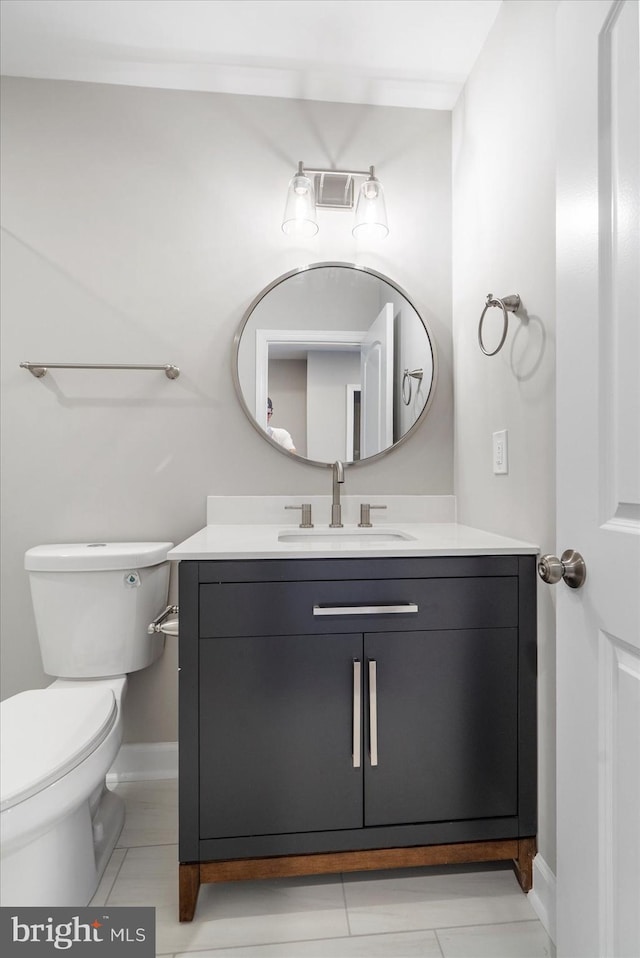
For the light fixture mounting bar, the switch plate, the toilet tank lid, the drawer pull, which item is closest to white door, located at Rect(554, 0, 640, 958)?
the drawer pull

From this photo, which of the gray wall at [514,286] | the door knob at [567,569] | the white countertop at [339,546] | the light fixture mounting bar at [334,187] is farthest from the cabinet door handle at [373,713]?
the light fixture mounting bar at [334,187]

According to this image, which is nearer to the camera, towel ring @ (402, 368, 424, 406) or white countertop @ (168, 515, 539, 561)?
white countertop @ (168, 515, 539, 561)

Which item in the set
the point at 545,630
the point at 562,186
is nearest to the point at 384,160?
the point at 562,186

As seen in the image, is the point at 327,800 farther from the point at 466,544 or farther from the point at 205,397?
the point at 205,397

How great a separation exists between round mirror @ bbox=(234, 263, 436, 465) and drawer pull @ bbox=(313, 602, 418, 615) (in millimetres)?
712

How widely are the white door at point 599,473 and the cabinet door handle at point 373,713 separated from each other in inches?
15.9

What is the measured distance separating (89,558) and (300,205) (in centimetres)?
131

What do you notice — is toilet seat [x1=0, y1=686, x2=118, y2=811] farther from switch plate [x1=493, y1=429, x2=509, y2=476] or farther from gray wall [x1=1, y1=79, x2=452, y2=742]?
switch plate [x1=493, y1=429, x2=509, y2=476]

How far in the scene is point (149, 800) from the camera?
1.63m

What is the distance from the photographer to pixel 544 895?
117cm

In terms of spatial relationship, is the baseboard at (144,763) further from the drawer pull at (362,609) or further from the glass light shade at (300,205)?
the glass light shade at (300,205)

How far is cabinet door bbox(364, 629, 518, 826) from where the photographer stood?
1211 mm

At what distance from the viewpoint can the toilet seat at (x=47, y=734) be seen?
3.10 ft

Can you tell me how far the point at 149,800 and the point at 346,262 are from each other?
6.21 feet
